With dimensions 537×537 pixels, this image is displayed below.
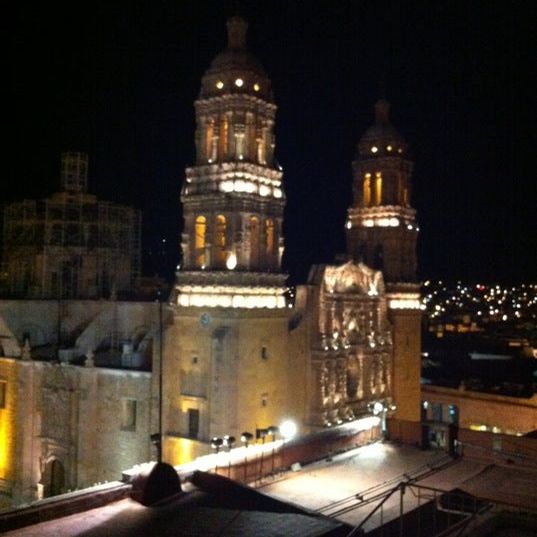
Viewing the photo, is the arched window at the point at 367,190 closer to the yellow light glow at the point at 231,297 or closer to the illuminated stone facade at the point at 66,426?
the yellow light glow at the point at 231,297

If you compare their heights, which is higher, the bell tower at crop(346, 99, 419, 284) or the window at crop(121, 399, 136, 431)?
the bell tower at crop(346, 99, 419, 284)

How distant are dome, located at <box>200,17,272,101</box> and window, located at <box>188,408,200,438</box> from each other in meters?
17.5

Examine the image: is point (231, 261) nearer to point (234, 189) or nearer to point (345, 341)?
point (234, 189)

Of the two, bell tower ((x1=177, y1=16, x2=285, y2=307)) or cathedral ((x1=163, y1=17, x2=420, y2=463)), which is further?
bell tower ((x1=177, y1=16, x2=285, y2=307))

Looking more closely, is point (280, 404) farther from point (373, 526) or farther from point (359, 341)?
point (373, 526)

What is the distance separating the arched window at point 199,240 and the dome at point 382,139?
18.1 metres

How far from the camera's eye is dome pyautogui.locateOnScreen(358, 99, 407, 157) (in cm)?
5247

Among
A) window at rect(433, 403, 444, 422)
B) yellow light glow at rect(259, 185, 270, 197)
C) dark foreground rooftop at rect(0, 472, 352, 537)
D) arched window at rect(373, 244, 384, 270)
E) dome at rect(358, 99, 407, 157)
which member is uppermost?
dome at rect(358, 99, 407, 157)

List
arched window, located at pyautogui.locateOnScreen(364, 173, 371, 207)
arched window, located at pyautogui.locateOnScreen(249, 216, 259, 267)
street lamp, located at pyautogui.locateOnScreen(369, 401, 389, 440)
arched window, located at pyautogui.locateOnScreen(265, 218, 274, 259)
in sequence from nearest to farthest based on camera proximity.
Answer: street lamp, located at pyautogui.locateOnScreen(369, 401, 389, 440) < arched window, located at pyautogui.locateOnScreen(249, 216, 259, 267) < arched window, located at pyautogui.locateOnScreen(265, 218, 274, 259) < arched window, located at pyautogui.locateOnScreen(364, 173, 371, 207)

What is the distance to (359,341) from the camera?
154 ft

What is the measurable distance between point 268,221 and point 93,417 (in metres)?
15.5

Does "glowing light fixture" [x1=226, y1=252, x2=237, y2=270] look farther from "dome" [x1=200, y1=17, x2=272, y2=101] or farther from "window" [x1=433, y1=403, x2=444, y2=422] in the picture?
"window" [x1=433, y1=403, x2=444, y2=422]

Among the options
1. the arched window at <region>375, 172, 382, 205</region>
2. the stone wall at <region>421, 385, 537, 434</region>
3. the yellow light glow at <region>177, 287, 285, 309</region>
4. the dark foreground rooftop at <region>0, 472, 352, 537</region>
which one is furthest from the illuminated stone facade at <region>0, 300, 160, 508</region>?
the stone wall at <region>421, 385, 537, 434</region>

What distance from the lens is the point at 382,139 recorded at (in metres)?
52.5
